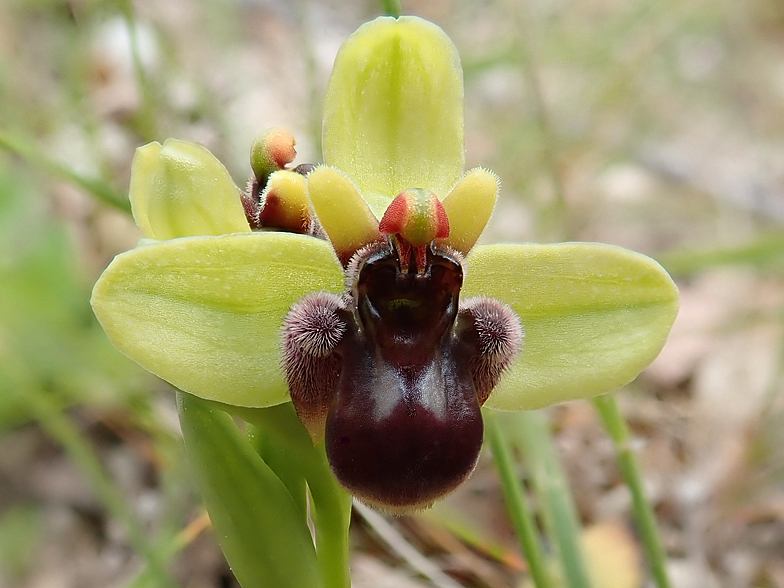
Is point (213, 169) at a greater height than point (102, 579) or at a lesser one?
greater

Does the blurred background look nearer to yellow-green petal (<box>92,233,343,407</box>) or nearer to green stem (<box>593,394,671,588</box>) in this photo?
yellow-green petal (<box>92,233,343,407</box>)

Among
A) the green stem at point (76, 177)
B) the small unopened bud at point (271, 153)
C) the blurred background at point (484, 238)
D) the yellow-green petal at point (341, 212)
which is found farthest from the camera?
the blurred background at point (484, 238)

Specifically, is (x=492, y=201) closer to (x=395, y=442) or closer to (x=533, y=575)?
(x=395, y=442)

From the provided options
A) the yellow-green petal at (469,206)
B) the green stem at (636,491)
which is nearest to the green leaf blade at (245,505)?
the yellow-green petal at (469,206)

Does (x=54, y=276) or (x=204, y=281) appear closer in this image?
(x=204, y=281)

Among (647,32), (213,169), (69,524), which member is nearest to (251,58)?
(647,32)

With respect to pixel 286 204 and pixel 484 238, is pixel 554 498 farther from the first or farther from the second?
pixel 484 238

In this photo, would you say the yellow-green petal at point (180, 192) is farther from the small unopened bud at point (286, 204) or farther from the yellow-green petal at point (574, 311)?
the yellow-green petal at point (574, 311)

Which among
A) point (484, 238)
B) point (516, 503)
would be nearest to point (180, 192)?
point (516, 503)
